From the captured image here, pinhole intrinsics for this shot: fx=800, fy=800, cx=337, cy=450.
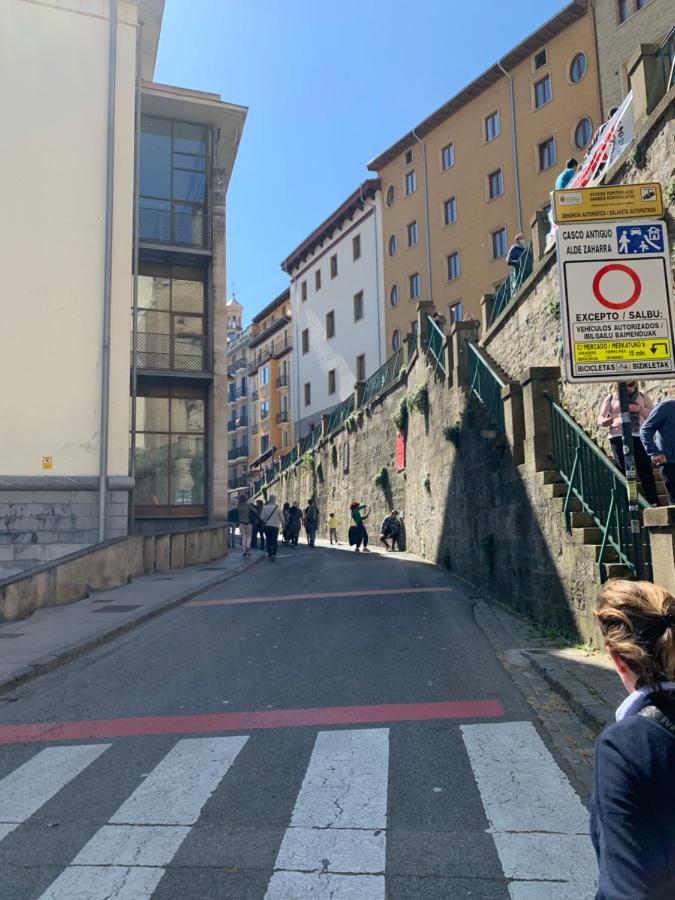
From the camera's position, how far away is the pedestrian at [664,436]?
6.80m

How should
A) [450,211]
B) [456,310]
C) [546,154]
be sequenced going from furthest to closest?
1. [450,211]
2. [456,310]
3. [546,154]

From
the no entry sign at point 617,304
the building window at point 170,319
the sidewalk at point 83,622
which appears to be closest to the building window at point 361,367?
the building window at point 170,319

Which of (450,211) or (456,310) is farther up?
(450,211)

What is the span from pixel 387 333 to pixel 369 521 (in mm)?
16023

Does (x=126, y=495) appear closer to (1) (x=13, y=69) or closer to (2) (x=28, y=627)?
(2) (x=28, y=627)

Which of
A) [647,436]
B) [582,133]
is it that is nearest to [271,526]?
[647,436]

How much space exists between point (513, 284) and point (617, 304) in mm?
10552

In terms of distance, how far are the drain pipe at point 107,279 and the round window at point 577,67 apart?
1870 cm

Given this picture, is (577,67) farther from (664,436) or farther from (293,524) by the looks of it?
(664,436)

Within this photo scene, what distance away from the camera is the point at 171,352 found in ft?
78.5

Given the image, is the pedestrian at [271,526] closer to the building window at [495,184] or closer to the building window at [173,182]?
the building window at [173,182]

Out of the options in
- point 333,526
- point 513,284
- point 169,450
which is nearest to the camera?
point 513,284

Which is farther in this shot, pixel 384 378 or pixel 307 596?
pixel 384 378

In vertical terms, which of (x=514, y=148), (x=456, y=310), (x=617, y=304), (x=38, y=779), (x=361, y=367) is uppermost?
(x=514, y=148)
